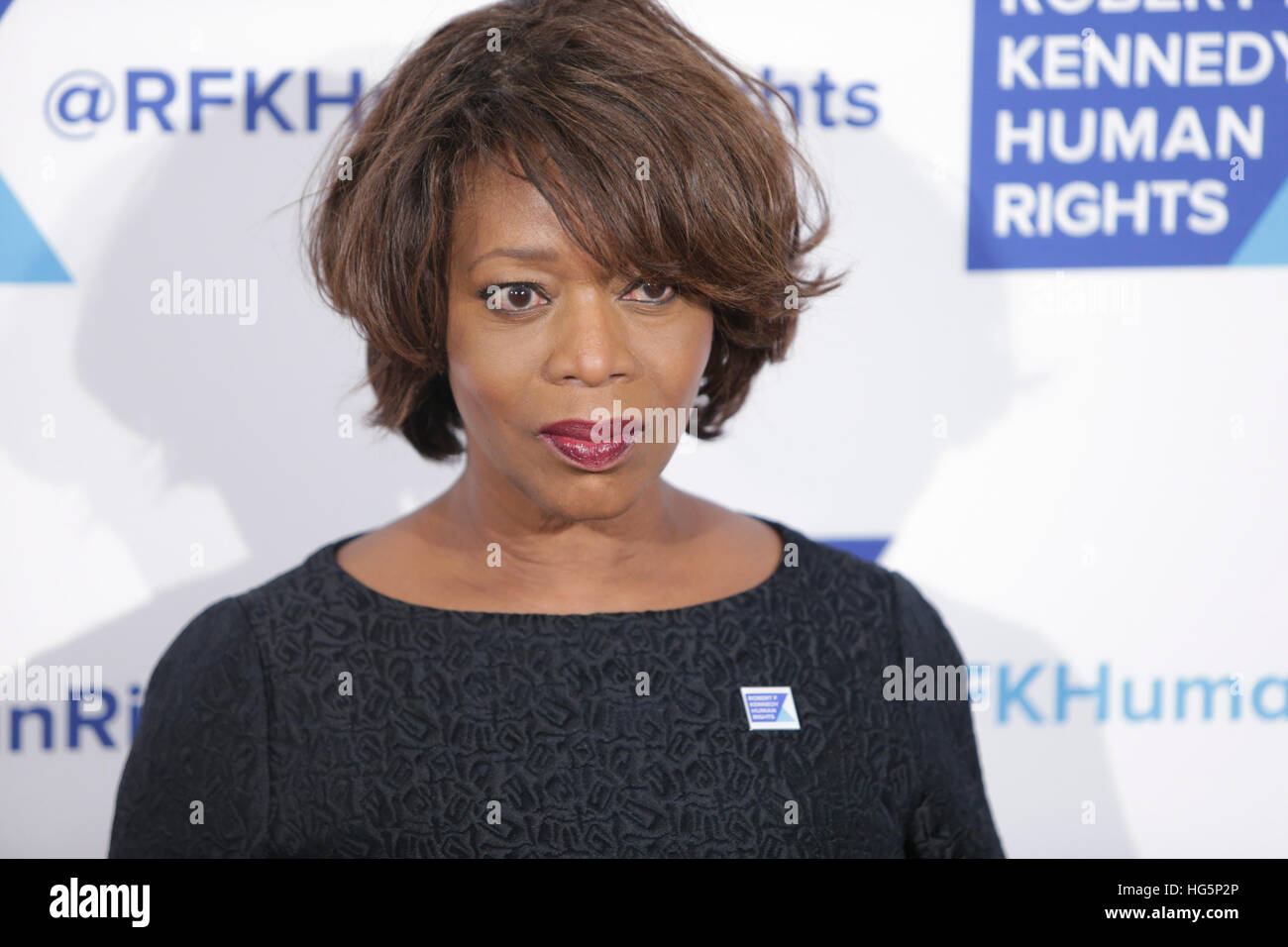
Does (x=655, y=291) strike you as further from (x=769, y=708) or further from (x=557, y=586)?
(x=769, y=708)

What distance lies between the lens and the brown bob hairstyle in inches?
46.6

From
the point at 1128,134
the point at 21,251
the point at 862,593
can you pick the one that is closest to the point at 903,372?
the point at 1128,134

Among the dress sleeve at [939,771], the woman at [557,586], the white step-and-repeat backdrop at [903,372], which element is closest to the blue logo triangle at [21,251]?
the white step-and-repeat backdrop at [903,372]

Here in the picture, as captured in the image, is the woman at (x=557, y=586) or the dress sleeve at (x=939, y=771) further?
the dress sleeve at (x=939, y=771)

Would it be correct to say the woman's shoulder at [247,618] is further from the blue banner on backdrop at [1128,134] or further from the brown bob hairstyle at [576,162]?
the blue banner on backdrop at [1128,134]

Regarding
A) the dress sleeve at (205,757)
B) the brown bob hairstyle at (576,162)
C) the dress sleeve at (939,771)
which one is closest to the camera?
the brown bob hairstyle at (576,162)

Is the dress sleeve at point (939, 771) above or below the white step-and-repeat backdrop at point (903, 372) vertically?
below

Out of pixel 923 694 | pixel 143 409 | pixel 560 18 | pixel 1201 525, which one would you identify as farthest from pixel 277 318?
pixel 1201 525

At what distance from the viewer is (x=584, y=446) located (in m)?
1.25

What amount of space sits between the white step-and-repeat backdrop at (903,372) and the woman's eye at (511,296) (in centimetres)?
74

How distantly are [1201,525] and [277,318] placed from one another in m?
1.43

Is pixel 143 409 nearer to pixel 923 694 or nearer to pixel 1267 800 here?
pixel 923 694

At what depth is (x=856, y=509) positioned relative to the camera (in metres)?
1.99

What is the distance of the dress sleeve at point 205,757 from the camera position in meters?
1.29
